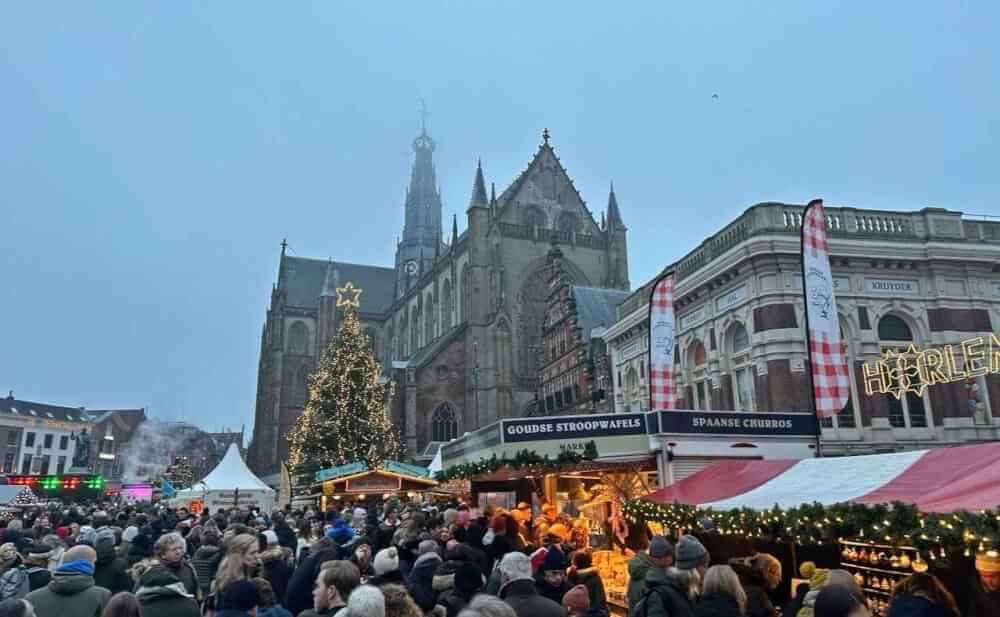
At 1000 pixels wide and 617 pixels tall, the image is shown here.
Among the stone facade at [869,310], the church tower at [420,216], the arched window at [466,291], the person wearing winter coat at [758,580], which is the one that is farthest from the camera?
the church tower at [420,216]

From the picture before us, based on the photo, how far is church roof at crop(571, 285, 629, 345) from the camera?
112 ft

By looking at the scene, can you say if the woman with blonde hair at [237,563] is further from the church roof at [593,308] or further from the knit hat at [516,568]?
the church roof at [593,308]

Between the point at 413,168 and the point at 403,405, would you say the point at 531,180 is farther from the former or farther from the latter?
the point at 413,168

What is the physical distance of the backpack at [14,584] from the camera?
20.2 ft

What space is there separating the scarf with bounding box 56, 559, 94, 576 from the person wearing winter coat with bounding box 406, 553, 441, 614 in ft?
8.38

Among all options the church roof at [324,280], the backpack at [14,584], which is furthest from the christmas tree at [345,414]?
the church roof at [324,280]

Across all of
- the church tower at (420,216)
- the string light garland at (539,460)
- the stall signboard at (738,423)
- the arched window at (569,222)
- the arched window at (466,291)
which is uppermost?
the church tower at (420,216)

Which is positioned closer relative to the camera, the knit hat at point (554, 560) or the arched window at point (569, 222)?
the knit hat at point (554, 560)

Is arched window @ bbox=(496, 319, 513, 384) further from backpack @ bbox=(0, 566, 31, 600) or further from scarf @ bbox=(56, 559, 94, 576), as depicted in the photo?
scarf @ bbox=(56, 559, 94, 576)

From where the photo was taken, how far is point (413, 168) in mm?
124312

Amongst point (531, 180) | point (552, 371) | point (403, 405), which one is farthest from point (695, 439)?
Result: point (531, 180)

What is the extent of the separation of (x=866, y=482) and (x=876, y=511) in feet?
5.36

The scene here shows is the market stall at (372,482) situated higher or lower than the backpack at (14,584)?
higher

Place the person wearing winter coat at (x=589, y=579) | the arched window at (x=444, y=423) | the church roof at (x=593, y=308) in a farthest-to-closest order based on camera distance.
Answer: the arched window at (x=444, y=423) → the church roof at (x=593, y=308) → the person wearing winter coat at (x=589, y=579)
